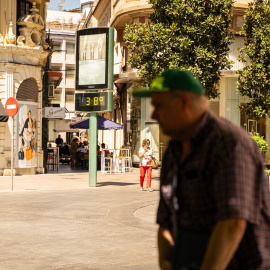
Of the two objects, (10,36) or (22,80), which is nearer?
(10,36)

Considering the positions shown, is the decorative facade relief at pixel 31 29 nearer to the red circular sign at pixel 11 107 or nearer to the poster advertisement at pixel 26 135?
the poster advertisement at pixel 26 135

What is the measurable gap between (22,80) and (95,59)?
776 cm

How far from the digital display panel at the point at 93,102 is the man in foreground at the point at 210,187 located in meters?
17.5

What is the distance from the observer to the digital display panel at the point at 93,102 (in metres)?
20.0

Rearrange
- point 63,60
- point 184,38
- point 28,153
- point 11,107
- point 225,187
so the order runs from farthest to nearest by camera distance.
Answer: point 63,60 → point 28,153 → point 184,38 → point 11,107 → point 225,187

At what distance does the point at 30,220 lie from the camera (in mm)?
11758

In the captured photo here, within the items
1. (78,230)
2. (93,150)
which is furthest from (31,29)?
(78,230)

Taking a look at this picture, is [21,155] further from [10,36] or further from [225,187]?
[225,187]

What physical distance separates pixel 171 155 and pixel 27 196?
14.5 metres

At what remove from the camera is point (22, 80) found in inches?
1072

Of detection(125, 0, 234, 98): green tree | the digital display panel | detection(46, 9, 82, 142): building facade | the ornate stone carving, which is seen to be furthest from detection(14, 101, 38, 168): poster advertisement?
detection(46, 9, 82, 142): building facade

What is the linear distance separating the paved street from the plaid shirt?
199 inches

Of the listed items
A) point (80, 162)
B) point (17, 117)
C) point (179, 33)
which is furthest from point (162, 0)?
point (80, 162)

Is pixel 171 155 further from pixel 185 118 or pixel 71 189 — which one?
pixel 71 189
